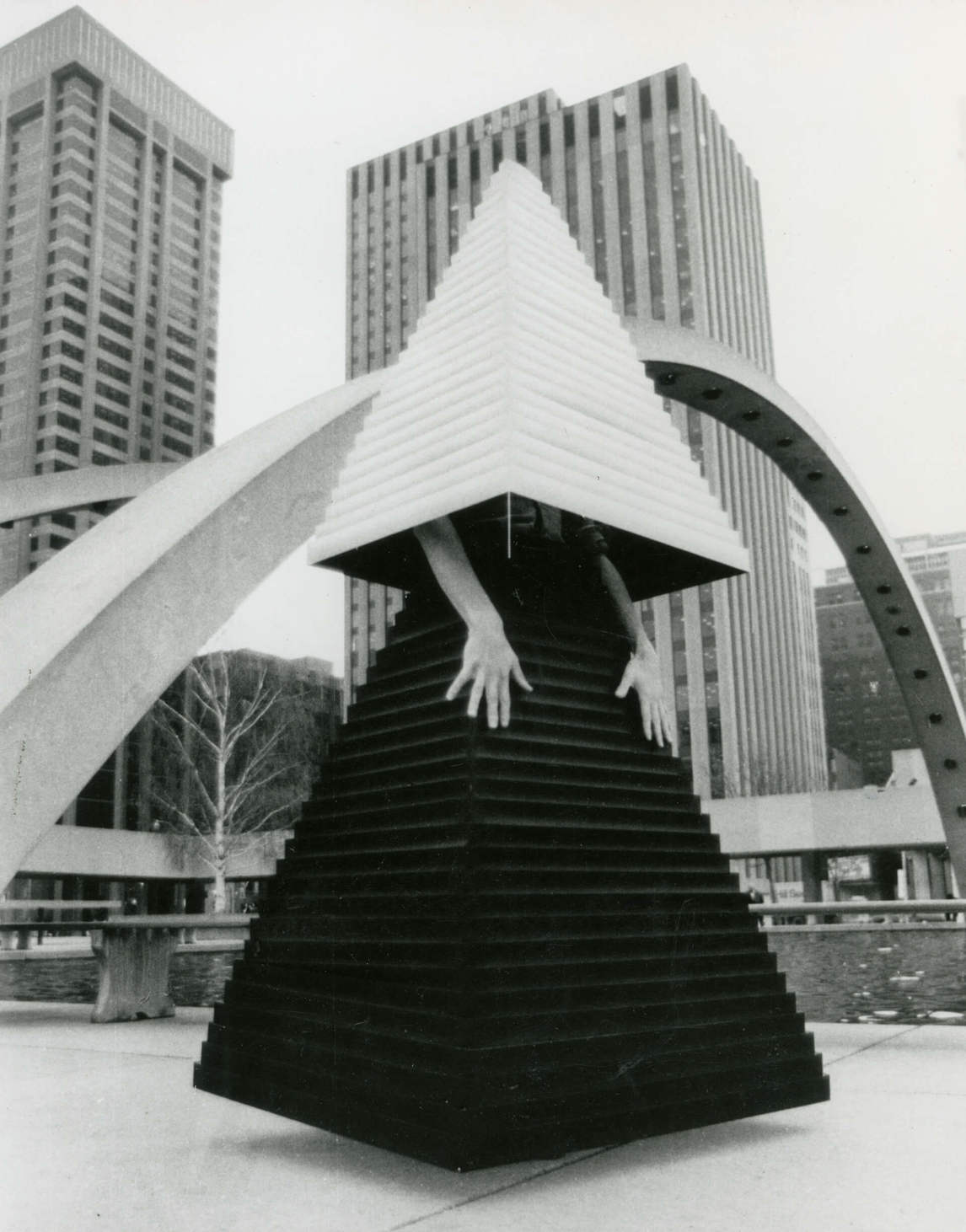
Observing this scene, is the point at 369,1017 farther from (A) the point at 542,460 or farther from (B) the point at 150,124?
(B) the point at 150,124

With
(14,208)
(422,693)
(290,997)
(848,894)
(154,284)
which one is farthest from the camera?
(848,894)

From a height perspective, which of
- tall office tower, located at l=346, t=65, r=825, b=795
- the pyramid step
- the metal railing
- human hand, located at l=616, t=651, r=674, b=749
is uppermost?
tall office tower, located at l=346, t=65, r=825, b=795

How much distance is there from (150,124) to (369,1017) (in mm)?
9027

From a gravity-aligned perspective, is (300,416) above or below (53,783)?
above

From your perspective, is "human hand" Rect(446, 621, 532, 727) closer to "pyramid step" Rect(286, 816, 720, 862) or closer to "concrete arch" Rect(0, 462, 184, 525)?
"pyramid step" Rect(286, 816, 720, 862)

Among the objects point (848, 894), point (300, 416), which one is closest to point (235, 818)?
point (300, 416)

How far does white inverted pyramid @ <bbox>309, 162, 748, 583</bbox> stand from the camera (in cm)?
488

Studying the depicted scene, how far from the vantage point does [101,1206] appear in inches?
143

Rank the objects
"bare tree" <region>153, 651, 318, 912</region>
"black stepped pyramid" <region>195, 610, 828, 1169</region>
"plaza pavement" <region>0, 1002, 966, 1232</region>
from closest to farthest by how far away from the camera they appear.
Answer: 1. "plaza pavement" <region>0, 1002, 966, 1232</region>
2. "black stepped pyramid" <region>195, 610, 828, 1169</region>
3. "bare tree" <region>153, 651, 318, 912</region>

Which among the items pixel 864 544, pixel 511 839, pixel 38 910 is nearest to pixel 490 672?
pixel 511 839

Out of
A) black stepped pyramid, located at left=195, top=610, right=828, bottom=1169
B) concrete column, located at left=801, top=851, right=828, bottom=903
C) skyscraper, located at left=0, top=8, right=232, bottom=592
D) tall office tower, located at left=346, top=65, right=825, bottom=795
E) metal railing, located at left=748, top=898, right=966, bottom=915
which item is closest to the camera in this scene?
black stepped pyramid, located at left=195, top=610, right=828, bottom=1169

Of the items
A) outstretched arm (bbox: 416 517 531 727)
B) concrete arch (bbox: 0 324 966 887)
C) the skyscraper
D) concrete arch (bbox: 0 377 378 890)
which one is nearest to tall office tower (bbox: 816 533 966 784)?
the skyscraper

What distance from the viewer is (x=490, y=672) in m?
4.69

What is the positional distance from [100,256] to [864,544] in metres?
10.4
